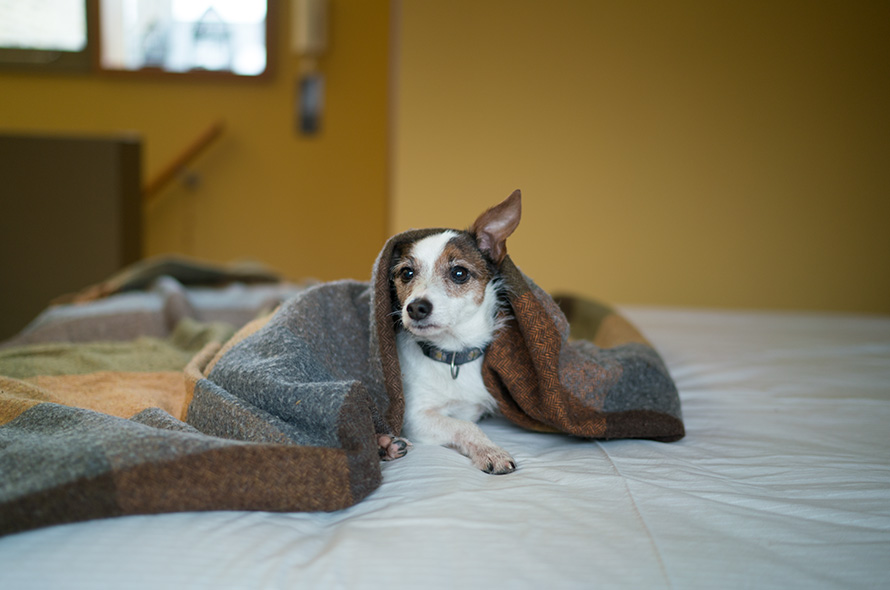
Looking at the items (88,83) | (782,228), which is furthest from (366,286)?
(88,83)

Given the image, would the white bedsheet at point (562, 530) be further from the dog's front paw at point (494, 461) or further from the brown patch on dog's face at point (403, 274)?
the brown patch on dog's face at point (403, 274)

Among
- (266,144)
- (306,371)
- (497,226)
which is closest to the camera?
(306,371)

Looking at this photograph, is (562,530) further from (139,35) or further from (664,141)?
(139,35)

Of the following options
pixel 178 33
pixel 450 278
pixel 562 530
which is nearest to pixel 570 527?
pixel 562 530

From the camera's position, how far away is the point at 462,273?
1.35 metres

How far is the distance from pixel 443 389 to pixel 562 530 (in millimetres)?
568

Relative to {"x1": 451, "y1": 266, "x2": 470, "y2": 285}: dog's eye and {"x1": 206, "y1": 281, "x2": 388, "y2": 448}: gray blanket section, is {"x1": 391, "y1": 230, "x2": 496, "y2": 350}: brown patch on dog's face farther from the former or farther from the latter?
{"x1": 206, "y1": 281, "x2": 388, "y2": 448}: gray blanket section

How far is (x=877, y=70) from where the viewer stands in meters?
2.96

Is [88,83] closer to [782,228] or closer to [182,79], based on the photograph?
[182,79]

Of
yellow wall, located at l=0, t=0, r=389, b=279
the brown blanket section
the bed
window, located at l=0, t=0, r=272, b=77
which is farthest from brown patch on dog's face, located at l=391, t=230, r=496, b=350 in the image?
window, located at l=0, t=0, r=272, b=77

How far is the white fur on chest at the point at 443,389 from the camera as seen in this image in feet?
4.36

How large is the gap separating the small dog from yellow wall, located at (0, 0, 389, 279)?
3.30 metres

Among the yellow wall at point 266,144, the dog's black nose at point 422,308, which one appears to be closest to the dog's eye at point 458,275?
the dog's black nose at point 422,308

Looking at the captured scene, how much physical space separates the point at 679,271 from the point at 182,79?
3.42 meters
